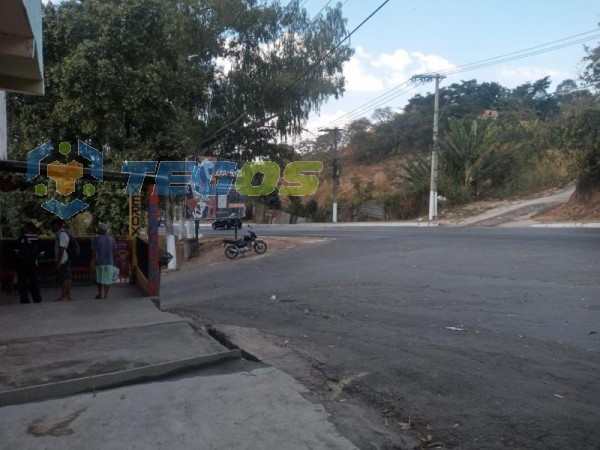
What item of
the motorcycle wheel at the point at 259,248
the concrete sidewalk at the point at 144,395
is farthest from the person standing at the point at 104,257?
the motorcycle wheel at the point at 259,248

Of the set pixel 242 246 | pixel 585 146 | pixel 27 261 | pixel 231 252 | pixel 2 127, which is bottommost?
pixel 231 252

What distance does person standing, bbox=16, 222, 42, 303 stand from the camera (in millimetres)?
9781

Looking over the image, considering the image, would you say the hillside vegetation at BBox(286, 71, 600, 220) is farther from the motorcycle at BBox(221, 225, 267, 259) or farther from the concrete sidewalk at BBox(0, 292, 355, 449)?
the concrete sidewalk at BBox(0, 292, 355, 449)

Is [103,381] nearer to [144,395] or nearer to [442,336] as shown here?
[144,395]

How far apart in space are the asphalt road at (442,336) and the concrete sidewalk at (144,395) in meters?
0.52

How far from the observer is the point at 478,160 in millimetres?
38406

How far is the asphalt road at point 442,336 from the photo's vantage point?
4816 millimetres

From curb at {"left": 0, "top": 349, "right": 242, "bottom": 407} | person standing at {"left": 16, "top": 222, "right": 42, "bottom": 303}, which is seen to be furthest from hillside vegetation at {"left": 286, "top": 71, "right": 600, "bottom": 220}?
curb at {"left": 0, "top": 349, "right": 242, "bottom": 407}

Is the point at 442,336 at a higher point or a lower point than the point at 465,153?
lower

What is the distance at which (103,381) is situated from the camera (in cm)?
543

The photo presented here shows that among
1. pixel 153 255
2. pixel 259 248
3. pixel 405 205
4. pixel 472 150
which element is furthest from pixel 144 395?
pixel 405 205

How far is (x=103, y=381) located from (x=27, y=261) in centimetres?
537

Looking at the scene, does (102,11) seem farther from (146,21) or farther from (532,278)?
(532,278)

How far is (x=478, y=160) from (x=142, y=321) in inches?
1336
